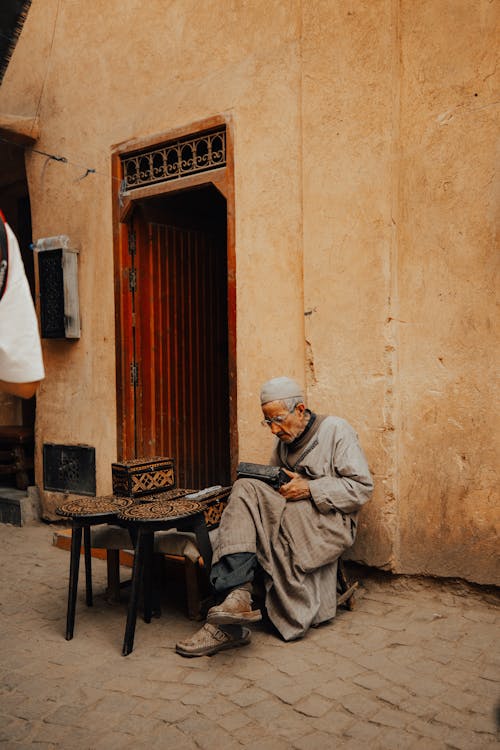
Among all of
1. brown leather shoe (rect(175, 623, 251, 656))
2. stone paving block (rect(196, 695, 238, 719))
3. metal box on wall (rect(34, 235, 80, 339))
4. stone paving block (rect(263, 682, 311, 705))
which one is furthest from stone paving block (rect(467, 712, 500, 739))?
metal box on wall (rect(34, 235, 80, 339))

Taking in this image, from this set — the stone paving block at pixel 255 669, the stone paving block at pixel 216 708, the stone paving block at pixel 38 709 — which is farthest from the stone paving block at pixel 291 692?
the stone paving block at pixel 38 709

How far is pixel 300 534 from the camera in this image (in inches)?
134

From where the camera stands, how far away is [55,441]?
19.7 ft

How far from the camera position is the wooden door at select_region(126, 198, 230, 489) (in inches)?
216

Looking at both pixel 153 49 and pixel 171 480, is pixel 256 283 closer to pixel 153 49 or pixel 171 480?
pixel 171 480

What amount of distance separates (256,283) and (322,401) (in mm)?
974

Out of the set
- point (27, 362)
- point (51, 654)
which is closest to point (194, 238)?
point (51, 654)

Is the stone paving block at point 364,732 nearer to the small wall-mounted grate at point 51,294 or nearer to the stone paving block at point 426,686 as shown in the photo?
the stone paving block at point 426,686

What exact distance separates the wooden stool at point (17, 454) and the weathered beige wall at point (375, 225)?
3.05 metres

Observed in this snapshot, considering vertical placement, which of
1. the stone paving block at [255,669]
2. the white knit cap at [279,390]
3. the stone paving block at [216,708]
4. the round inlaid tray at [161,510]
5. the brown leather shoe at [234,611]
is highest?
the white knit cap at [279,390]

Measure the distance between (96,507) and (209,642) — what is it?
967mm

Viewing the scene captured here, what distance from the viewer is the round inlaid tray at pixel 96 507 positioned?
11.3 ft

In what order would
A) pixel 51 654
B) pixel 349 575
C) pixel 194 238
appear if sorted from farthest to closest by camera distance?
pixel 194 238 → pixel 349 575 → pixel 51 654

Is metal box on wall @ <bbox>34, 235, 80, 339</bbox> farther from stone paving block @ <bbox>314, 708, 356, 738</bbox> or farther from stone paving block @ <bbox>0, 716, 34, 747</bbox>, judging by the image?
stone paving block @ <bbox>314, 708, 356, 738</bbox>
